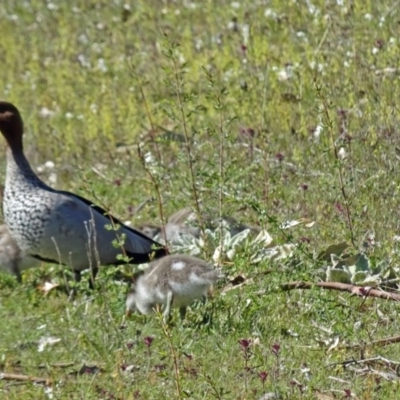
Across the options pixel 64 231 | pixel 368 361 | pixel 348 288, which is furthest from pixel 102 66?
pixel 368 361

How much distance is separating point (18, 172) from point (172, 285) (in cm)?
220

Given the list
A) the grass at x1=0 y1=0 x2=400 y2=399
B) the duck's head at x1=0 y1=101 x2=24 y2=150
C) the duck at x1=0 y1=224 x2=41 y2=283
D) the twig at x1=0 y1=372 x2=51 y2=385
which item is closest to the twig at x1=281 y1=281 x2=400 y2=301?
the grass at x1=0 y1=0 x2=400 y2=399

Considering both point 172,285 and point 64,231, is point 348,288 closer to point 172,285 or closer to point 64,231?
point 172,285

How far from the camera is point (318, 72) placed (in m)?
10.9

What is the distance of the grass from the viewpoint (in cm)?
654

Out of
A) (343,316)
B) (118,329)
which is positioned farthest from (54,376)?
(343,316)

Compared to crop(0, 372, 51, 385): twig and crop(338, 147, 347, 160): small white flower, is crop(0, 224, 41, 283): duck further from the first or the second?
crop(338, 147, 347, 160): small white flower

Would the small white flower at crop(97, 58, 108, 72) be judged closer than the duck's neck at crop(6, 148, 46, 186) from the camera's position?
No

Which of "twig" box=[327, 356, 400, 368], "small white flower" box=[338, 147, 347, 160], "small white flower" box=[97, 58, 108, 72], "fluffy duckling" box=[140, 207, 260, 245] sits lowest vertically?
"small white flower" box=[97, 58, 108, 72]

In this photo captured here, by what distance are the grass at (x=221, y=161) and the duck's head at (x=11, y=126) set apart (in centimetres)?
98

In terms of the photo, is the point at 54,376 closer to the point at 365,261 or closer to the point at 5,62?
the point at 365,261

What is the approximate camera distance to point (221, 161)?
789 cm

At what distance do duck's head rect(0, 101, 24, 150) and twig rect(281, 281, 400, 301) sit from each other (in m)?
3.04

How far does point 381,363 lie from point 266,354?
702mm
